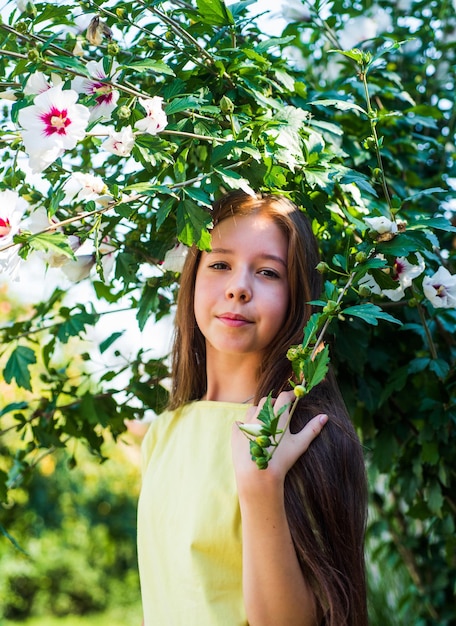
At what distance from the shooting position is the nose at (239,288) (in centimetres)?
146

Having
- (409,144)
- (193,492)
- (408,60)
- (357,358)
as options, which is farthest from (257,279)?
(408,60)

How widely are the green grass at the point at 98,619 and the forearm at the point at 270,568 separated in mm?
4654

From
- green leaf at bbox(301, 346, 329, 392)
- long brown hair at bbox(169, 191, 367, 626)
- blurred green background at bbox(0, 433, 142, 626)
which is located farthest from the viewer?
blurred green background at bbox(0, 433, 142, 626)

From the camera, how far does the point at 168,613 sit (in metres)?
1.47

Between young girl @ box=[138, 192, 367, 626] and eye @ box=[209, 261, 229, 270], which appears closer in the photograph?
young girl @ box=[138, 192, 367, 626]

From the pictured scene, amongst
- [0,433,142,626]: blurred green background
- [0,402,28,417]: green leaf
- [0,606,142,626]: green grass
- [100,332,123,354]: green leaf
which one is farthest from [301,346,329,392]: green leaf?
[0,606,142,626]: green grass

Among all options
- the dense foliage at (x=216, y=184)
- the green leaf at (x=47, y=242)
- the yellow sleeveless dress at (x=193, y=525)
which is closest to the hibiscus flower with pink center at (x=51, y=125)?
A: the dense foliage at (x=216, y=184)

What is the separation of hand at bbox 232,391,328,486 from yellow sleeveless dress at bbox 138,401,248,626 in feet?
0.43

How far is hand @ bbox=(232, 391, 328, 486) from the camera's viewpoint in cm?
127

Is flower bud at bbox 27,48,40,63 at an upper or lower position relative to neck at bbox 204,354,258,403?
upper

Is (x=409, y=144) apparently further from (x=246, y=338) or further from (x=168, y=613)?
(x=168, y=613)

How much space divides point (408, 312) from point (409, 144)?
469 mm

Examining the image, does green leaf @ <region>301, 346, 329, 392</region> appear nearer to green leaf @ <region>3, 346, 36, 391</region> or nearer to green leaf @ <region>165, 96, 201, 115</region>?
green leaf @ <region>165, 96, 201, 115</region>

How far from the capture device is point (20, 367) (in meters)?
1.64
